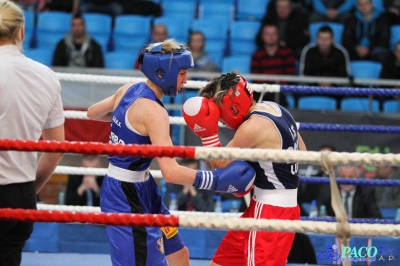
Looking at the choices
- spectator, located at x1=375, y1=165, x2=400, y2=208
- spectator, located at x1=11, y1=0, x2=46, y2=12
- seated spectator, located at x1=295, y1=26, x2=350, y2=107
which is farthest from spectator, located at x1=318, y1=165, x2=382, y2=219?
spectator, located at x1=11, y1=0, x2=46, y2=12

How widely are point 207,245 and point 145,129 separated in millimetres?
1925

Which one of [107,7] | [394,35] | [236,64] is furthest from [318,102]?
[107,7]

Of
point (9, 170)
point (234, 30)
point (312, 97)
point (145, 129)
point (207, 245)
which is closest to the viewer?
point (9, 170)

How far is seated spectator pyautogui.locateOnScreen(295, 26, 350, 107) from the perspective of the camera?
695 cm

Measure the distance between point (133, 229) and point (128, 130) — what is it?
44cm

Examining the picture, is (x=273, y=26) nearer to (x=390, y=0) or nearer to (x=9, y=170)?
(x=390, y=0)

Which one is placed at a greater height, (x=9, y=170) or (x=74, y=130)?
(x=9, y=170)

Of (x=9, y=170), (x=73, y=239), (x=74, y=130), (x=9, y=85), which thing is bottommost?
(x=73, y=239)

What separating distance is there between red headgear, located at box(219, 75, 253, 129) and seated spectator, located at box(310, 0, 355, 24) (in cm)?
493

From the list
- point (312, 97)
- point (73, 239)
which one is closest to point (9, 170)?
point (73, 239)

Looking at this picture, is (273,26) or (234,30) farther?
(234,30)

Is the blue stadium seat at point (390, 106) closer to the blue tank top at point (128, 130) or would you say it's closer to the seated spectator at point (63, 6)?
the seated spectator at point (63, 6)

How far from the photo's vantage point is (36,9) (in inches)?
324

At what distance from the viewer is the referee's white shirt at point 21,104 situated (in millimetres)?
2400
